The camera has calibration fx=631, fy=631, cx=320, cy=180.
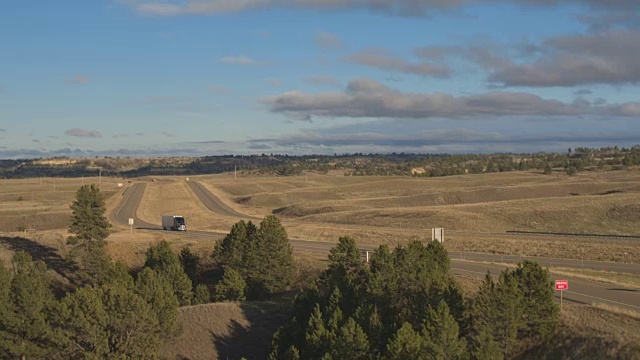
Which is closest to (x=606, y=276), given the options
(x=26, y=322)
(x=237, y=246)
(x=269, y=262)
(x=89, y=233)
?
(x=269, y=262)

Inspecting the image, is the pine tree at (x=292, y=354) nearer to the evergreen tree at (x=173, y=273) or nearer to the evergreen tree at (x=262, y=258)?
the evergreen tree at (x=173, y=273)

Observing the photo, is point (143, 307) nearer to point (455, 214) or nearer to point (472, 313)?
point (472, 313)

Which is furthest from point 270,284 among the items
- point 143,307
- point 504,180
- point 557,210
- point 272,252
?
point 504,180

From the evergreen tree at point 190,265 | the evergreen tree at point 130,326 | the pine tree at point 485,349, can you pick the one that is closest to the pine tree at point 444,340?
the pine tree at point 485,349

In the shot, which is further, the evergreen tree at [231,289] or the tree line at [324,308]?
the evergreen tree at [231,289]

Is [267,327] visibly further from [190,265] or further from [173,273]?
[190,265]

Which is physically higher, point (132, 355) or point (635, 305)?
point (635, 305)
